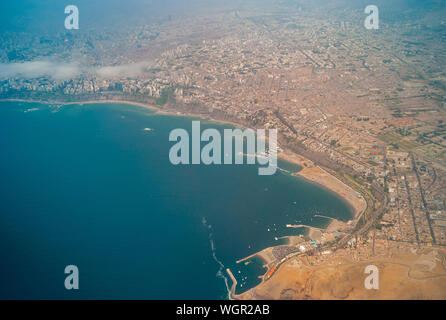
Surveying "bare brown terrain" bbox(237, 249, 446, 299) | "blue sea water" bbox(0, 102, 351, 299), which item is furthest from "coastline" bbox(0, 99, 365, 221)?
"bare brown terrain" bbox(237, 249, 446, 299)

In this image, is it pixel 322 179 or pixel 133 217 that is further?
pixel 322 179

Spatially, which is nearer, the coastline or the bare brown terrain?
the bare brown terrain

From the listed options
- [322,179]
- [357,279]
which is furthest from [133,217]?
[322,179]

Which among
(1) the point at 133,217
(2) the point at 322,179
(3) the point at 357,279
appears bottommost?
(3) the point at 357,279

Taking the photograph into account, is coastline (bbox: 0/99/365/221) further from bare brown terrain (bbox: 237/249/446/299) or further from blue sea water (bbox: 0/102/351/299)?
bare brown terrain (bbox: 237/249/446/299)

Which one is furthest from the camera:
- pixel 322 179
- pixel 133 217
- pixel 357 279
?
pixel 322 179

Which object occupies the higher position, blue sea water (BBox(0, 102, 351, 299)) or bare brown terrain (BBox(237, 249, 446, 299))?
blue sea water (BBox(0, 102, 351, 299))

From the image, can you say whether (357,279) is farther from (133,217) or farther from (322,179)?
(133,217)

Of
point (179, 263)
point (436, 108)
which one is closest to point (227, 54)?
point (436, 108)

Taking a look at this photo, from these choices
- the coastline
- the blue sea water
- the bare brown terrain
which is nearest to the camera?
the bare brown terrain

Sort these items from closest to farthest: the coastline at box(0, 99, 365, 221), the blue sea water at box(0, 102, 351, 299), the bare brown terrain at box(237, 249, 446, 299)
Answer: the bare brown terrain at box(237, 249, 446, 299)
the blue sea water at box(0, 102, 351, 299)
the coastline at box(0, 99, 365, 221)
